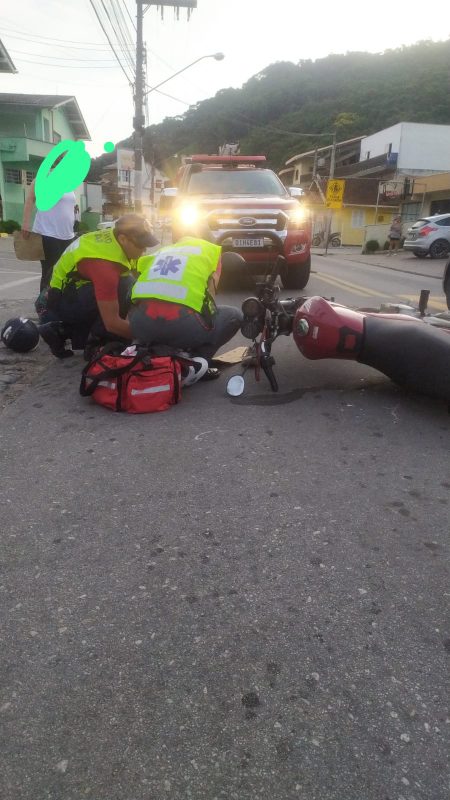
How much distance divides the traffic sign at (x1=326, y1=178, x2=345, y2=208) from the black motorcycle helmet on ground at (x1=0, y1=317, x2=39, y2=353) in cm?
2041

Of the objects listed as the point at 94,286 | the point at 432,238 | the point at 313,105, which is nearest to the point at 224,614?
the point at 94,286

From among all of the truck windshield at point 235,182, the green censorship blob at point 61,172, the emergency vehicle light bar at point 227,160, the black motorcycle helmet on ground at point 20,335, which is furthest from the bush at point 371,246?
the black motorcycle helmet on ground at point 20,335

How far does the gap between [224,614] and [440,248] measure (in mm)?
21808

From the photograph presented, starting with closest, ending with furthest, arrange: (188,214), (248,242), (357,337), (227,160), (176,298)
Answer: (357,337), (176,298), (248,242), (188,214), (227,160)

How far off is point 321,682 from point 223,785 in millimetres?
404

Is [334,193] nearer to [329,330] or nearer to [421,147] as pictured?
[329,330]

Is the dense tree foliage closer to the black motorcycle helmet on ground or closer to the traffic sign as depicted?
the traffic sign

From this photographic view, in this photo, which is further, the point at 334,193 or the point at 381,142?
the point at 381,142

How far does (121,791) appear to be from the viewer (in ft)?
4.21

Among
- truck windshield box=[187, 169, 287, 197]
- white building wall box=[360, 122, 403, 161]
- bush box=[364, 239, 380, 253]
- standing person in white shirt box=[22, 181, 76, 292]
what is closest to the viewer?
standing person in white shirt box=[22, 181, 76, 292]

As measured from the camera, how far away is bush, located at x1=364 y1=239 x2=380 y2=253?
2866 cm

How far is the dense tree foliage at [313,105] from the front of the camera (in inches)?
2317

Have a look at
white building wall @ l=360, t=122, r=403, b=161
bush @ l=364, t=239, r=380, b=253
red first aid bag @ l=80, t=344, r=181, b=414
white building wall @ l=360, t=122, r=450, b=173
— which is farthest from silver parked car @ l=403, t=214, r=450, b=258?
white building wall @ l=360, t=122, r=403, b=161

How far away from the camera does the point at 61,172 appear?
5.02 metres
